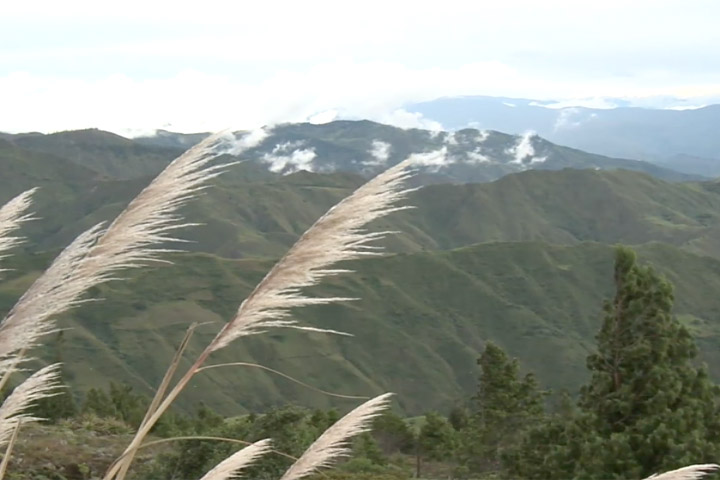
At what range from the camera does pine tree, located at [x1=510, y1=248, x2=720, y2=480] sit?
1364 centimetres

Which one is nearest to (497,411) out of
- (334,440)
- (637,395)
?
(637,395)

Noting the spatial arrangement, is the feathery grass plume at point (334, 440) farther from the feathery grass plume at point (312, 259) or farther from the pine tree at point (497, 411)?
the pine tree at point (497, 411)

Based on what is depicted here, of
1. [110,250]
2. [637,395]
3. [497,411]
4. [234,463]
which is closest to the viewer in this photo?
[110,250]

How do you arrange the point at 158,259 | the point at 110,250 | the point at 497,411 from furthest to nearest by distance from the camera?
the point at 497,411, the point at 158,259, the point at 110,250

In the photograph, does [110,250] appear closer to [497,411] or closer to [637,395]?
[637,395]

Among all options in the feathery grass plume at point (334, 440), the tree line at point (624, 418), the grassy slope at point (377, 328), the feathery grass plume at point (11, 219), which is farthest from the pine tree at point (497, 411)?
the grassy slope at point (377, 328)

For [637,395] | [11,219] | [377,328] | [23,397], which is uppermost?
[11,219]

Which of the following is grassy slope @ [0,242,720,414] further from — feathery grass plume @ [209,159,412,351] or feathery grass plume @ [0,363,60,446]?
feathery grass plume @ [209,159,412,351]

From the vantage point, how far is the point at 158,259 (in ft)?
7.91

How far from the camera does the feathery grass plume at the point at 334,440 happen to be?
2.33 m

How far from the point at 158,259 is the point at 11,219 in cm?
43

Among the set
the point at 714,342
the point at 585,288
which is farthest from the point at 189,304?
the point at 714,342

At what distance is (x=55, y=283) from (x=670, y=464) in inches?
511

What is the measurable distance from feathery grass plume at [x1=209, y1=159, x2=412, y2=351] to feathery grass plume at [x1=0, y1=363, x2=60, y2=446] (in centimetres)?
61
